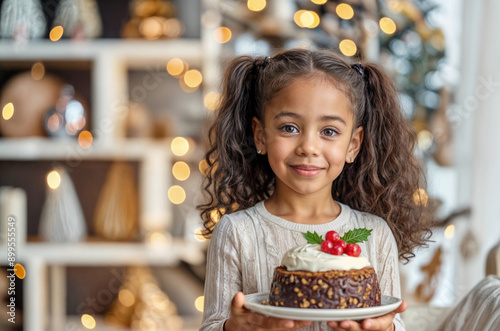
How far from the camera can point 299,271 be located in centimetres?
106

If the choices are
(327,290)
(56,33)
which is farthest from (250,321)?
(56,33)

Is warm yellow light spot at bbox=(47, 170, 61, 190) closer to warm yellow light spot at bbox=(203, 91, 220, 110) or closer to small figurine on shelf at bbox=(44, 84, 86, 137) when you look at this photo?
small figurine on shelf at bbox=(44, 84, 86, 137)

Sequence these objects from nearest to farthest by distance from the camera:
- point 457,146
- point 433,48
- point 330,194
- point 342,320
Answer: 1. point 342,320
2. point 330,194
3. point 457,146
4. point 433,48

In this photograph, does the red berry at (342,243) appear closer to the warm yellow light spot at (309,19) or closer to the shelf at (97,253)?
the shelf at (97,253)

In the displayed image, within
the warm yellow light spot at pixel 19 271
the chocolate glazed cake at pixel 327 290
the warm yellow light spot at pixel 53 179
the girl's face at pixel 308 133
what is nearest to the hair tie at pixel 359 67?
the girl's face at pixel 308 133

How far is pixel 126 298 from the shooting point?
300cm

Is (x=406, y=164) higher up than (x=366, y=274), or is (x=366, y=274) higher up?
(x=406, y=164)

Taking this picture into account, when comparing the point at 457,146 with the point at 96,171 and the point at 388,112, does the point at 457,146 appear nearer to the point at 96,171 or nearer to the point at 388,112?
the point at 388,112

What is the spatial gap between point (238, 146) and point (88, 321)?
2.01 m

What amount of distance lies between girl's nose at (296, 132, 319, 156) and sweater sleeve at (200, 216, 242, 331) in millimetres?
224

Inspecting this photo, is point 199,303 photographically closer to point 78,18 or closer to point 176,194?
point 176,194

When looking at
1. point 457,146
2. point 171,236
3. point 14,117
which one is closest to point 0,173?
point 14,117

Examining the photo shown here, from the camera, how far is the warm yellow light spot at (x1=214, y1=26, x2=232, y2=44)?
2916 millimetres

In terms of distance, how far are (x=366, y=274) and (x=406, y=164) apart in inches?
16.6
